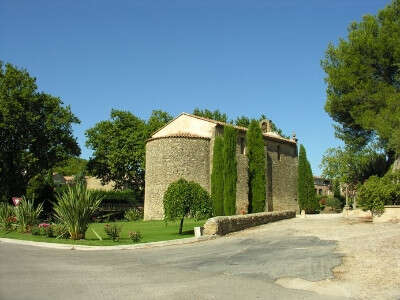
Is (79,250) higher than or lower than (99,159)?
lower

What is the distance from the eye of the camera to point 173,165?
31719 mm

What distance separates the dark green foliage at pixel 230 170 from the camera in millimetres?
29531

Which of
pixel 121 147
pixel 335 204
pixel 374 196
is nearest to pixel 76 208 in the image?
pixel 374 196

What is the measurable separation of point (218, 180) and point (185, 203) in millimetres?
11374

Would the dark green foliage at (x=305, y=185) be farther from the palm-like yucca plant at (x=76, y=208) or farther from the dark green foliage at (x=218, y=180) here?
the palm-like yucca plant at (x=76, y=208)

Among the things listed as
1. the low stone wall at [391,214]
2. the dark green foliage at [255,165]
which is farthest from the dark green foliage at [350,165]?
the low stone wall at [391,214]

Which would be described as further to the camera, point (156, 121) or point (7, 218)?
point (156, 121)

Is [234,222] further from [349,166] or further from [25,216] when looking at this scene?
[349,166]

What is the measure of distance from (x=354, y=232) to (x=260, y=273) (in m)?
8.71

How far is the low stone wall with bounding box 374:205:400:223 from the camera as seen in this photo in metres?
19.0

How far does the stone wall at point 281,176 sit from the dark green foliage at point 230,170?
6.39 m

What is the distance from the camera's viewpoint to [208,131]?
3356cm

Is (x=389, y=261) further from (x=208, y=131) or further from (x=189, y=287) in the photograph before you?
(x=208, y=131)

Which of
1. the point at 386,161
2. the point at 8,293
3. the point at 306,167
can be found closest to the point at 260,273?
the point at 8,293
